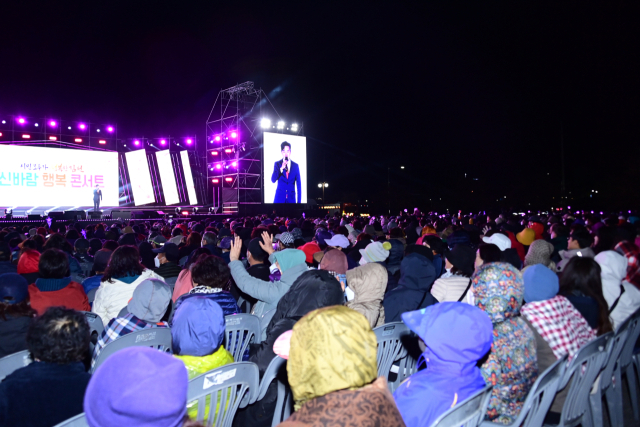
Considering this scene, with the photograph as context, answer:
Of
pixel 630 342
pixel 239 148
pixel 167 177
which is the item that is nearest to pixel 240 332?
pixel 630 342

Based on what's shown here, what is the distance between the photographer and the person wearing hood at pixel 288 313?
101 inches

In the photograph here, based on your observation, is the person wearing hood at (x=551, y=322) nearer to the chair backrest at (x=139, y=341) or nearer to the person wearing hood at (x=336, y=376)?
the person wearing hood at (x=336, y=376)

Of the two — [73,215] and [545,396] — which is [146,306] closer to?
[545,396]

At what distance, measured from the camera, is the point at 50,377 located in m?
1.79

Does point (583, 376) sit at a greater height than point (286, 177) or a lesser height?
lesser

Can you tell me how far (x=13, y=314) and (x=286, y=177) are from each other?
18.3 meters

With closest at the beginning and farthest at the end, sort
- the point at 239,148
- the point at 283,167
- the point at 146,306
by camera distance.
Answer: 1. the point at 146,306
2. the point at 239,148
3. the point at 283,167

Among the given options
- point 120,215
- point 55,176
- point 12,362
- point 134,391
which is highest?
point 55,176

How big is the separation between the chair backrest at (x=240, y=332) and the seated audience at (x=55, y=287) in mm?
1596

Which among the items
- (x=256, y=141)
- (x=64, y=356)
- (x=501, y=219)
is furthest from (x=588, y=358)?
(x=256, y=141)

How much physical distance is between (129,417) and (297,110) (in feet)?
97.1

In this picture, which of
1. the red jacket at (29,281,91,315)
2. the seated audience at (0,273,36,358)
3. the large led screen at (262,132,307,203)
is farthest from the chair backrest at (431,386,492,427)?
the large led screen at (262,132,307,203)

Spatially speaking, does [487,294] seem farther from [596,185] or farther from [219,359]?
[596,185]

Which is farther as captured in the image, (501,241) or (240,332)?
(501,241)
